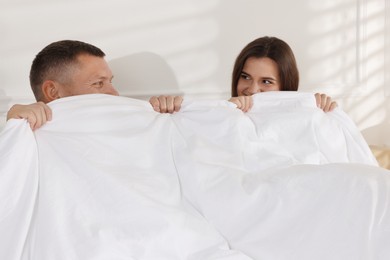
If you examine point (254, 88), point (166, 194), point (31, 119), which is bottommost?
point (166, 194)

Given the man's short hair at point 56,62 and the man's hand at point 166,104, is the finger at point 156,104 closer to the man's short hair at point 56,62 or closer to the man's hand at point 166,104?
the man's hand at point 166,104

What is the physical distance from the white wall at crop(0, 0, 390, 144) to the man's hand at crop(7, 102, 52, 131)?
643 mm

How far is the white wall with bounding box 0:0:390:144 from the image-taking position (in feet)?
6.61

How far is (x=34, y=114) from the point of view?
1.38 metres

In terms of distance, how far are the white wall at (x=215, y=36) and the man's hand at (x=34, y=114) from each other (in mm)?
643

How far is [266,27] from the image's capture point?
2447mm

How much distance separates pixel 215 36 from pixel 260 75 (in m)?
0.32

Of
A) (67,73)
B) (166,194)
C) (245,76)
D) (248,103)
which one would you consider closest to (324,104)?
(248,103)

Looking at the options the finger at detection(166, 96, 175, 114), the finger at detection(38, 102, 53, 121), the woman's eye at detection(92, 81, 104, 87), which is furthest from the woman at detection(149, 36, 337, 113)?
the finger at detection(38, 102, 53, 121)

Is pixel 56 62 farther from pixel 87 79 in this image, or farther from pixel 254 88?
pixel 254 88

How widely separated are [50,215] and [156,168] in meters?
0.34

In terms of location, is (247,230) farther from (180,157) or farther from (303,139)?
(303,139)

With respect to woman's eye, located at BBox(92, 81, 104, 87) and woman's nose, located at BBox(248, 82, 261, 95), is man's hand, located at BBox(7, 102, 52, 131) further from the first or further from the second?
woman's nose, located at BBox(248, 82, 261, 95)

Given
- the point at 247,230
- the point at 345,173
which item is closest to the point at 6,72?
the point at 247,230
